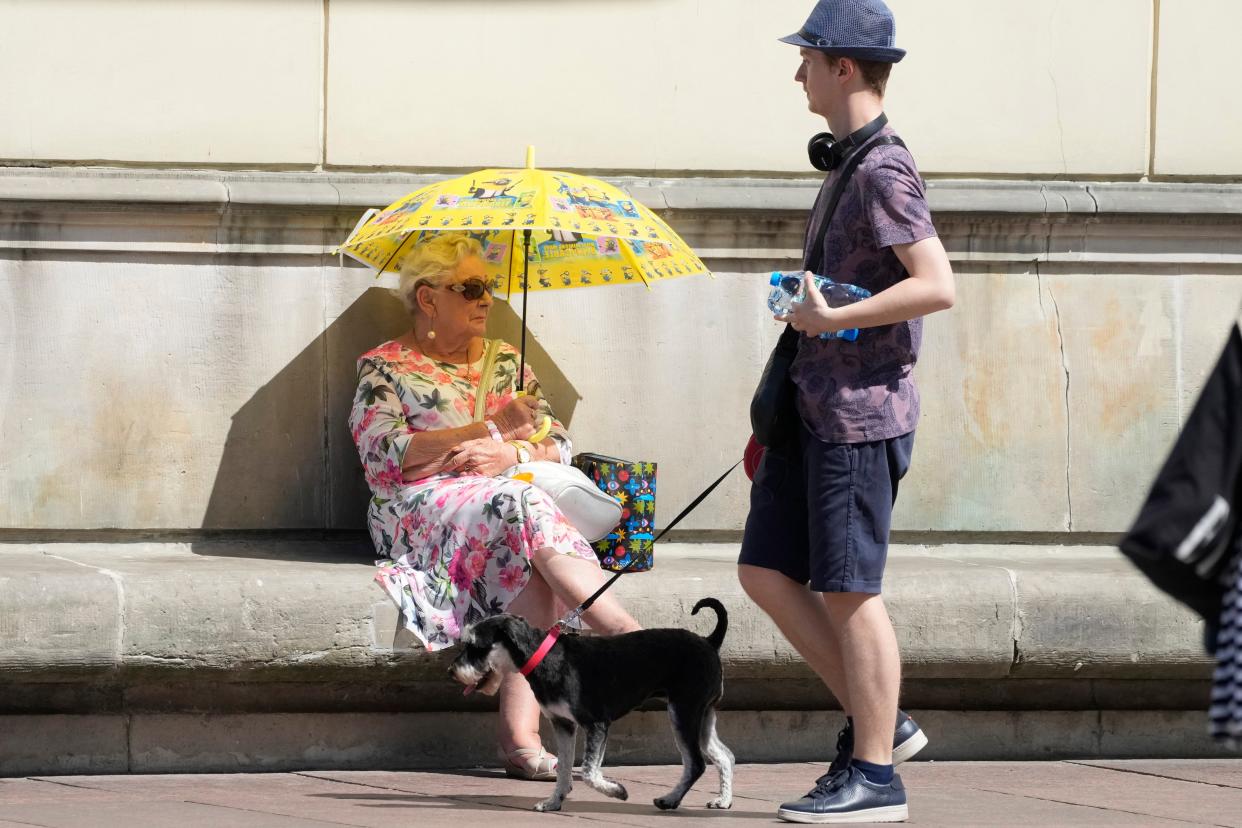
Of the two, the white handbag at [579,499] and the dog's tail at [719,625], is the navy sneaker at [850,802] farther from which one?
the white handbag at [579,499]

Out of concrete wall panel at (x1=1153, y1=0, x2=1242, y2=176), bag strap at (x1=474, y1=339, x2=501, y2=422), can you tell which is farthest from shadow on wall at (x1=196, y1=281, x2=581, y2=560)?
concrete wall panel at (x1=1153, y1=0, x2=1242, y2=176)

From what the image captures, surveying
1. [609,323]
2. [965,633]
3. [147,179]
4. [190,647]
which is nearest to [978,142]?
[609,323]

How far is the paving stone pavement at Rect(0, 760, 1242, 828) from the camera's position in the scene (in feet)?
14.6

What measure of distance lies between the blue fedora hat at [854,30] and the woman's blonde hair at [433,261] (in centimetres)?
172

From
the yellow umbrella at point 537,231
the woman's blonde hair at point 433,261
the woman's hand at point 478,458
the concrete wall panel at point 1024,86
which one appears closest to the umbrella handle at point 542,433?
the woman's hand at point 478,458

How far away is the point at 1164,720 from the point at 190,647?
9.98ft

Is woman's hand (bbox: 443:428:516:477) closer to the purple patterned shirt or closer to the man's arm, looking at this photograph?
the purple patterned shirt

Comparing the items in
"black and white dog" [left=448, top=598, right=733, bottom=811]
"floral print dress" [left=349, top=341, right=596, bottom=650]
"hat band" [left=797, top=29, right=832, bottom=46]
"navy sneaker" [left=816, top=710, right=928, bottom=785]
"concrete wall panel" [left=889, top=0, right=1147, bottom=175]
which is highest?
"concrete wall panel" [left=889, top=0, right=1147, bottom=175]

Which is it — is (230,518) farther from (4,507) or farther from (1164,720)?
(1164,720)

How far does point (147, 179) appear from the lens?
6.01m

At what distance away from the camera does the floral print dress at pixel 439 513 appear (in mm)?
5105

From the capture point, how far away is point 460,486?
17.4 feet

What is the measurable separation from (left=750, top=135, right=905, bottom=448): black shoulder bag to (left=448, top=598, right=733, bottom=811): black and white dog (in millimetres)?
593

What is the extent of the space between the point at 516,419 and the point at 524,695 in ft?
2.83
